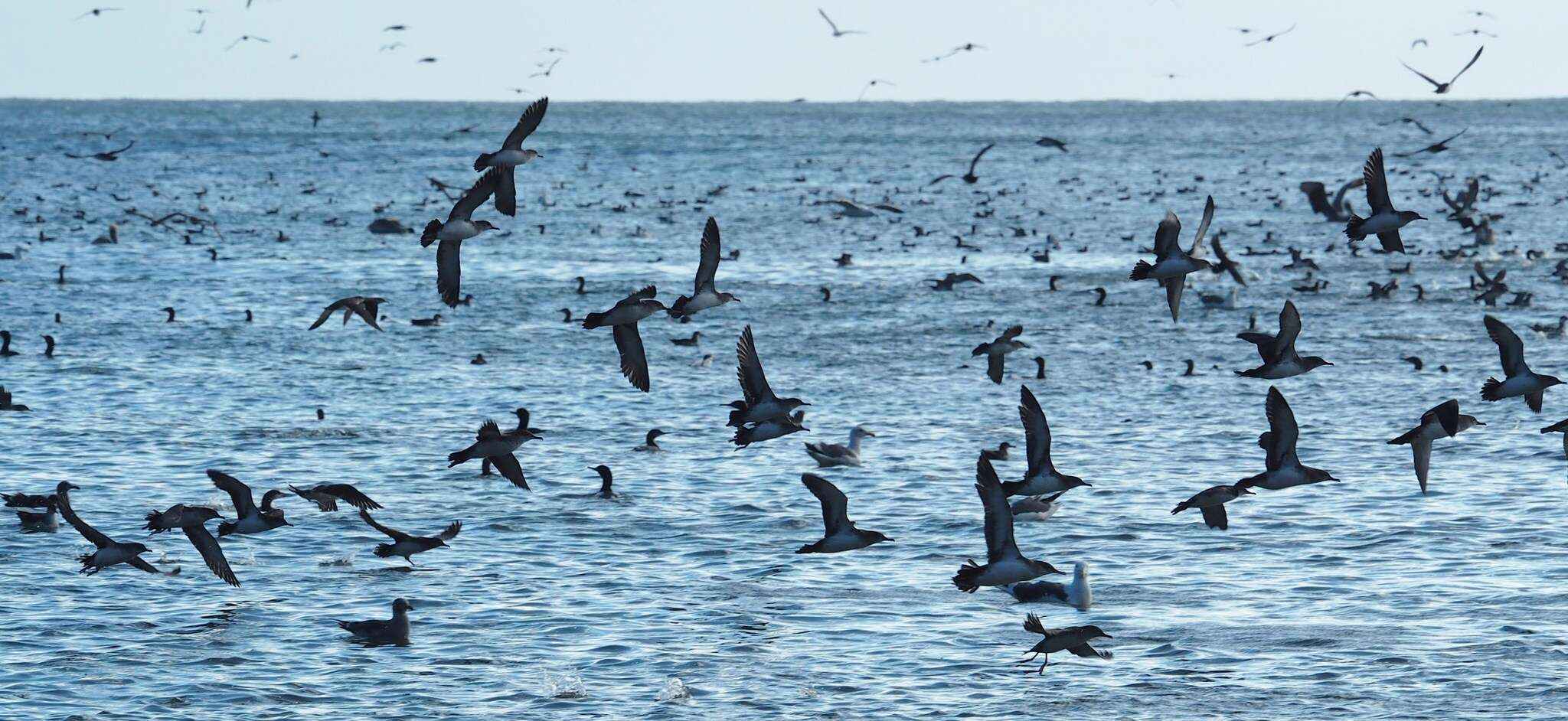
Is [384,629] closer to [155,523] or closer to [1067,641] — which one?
[155,523]

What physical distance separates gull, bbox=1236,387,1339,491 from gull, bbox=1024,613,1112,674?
1987 mm

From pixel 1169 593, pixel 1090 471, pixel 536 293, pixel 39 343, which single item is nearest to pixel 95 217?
pixel 536 293

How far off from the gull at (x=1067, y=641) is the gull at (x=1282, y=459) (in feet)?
6.52

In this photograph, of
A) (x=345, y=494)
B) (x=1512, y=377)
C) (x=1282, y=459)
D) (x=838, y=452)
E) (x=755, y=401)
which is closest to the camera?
(x=755, y=401)

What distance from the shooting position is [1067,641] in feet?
60.0

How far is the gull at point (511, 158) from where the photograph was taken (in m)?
16.3

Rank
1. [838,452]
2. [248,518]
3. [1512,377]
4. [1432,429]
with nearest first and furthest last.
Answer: [1512,377], [248,518], [1432,429], [838,452]

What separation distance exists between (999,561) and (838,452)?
39.6ft

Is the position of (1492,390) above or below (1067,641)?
above

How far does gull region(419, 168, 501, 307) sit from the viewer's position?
17.3 metres

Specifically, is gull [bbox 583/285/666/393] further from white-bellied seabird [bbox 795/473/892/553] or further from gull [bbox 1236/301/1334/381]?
gull [bbox 1236/301/1334/381]

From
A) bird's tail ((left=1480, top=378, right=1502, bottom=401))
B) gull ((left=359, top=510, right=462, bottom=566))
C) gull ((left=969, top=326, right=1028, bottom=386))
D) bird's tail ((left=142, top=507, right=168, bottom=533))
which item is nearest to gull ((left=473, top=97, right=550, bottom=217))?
gull ((left=359, top=510, right=462, bottom=566))

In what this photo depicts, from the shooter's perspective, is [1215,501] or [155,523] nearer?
[1215,501]

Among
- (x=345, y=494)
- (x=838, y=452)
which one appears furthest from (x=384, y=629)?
(x=838, y=452)
